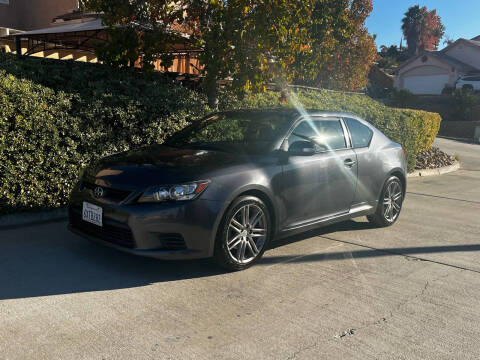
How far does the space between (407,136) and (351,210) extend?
7305 millimetres

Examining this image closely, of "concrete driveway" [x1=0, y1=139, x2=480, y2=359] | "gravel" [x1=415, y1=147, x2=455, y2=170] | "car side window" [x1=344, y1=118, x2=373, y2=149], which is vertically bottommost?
"concrete driveway" [x1=0, y1=139, x2=480, y2=359]

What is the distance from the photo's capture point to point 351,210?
5.98 meters

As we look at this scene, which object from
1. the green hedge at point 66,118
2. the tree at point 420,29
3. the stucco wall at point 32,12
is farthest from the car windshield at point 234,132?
the tree at point 420,29

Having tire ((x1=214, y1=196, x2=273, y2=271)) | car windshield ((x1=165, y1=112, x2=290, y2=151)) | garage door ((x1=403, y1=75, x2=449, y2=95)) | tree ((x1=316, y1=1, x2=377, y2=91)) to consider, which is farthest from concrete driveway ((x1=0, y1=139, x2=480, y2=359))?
garage door ((x1=403, y1=75, x2=449, y2=95))

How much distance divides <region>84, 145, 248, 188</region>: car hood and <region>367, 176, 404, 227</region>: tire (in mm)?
2549

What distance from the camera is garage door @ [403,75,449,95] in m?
46.0

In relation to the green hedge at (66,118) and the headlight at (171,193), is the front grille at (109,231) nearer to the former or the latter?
the headlight at (171,193)

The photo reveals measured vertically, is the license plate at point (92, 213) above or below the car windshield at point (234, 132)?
below

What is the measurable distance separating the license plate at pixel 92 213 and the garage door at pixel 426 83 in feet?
153

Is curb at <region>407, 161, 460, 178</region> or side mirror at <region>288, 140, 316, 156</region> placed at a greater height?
side mirror at <region>288, 140, 316, 156</region>

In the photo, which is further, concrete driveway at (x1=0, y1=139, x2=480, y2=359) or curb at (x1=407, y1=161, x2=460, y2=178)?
curb at (x1=407, y1=161, x2=460, y2=178)

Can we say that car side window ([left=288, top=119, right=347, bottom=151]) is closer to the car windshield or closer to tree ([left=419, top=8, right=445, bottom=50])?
the car windshield

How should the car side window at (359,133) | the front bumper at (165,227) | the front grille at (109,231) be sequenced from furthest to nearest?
1. the car side window at (359,133)
2. the front grille at (109,231)
3. the front bumper at (165,227)

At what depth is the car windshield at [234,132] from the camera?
17.4 feet
